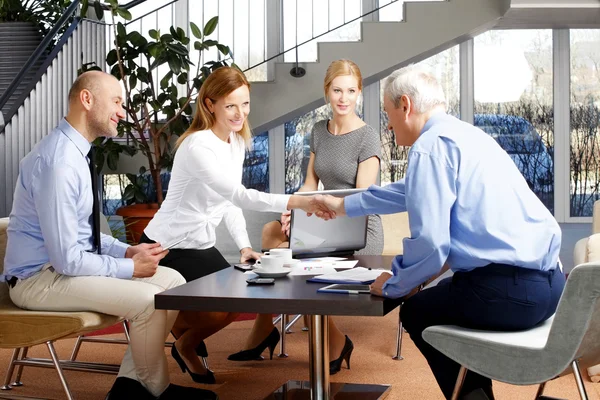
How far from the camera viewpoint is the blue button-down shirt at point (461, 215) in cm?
239

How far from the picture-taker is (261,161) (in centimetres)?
895

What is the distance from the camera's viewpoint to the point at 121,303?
2969 mm

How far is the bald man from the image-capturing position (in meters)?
2.94

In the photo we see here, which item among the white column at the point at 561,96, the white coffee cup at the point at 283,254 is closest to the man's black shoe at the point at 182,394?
the white coffee cup at the point at 283,254

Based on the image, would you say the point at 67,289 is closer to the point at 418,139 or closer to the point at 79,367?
the point at 79,367

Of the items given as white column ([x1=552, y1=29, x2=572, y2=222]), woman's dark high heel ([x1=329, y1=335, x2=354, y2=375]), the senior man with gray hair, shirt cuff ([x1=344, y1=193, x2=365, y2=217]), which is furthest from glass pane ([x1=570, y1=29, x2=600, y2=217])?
the senior man with gray hair

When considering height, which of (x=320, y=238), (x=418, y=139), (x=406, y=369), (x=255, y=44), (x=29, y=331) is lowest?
(x=406, y=369)

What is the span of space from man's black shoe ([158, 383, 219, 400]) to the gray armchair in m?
1.04

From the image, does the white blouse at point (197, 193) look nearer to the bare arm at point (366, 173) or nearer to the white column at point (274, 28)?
the bare arm at point (366, 173)

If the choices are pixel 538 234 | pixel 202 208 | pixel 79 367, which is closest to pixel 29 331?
pixel 79 367

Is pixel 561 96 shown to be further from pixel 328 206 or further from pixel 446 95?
pixel 328 206

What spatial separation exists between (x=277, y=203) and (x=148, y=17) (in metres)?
5.39

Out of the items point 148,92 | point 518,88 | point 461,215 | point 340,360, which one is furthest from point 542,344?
point 518,88

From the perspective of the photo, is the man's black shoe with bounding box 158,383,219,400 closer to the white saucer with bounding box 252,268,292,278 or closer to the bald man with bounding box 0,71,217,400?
the bald man with bounding box 0,71,217,400
